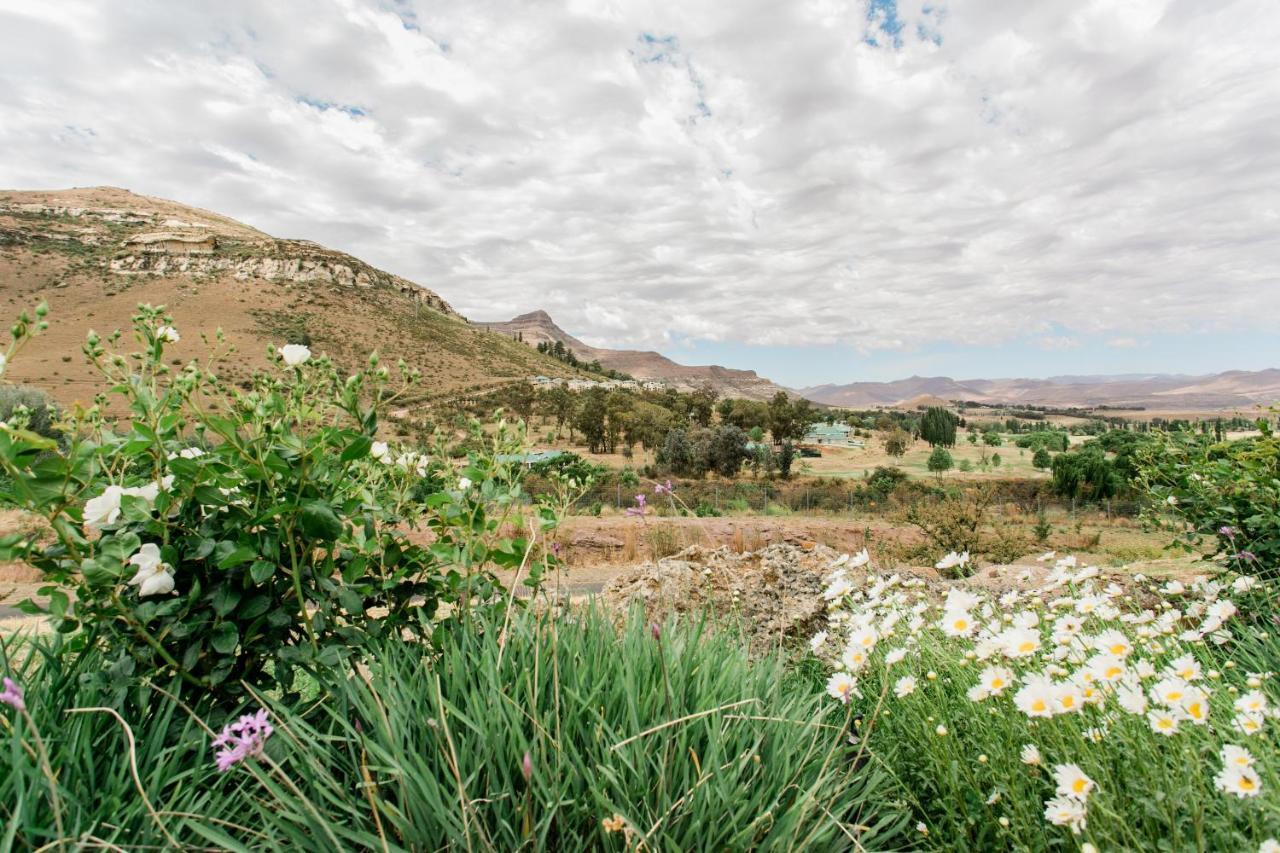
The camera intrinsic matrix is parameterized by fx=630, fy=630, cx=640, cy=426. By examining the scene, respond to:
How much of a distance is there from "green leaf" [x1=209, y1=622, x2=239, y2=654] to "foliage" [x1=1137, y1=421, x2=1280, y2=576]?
15.3 ft

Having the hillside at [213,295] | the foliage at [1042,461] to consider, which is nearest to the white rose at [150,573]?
the hillside at [213,295]

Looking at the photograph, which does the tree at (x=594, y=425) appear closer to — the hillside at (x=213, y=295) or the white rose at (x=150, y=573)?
the hillside at (x=213, y=295)

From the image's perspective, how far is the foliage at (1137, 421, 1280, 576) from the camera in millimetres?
3984

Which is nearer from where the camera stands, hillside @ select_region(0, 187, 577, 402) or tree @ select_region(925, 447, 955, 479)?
tree @ select_region(925, 447, 955, 479)

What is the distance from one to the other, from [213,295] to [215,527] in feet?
285

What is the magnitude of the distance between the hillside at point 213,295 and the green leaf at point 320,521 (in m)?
56.7

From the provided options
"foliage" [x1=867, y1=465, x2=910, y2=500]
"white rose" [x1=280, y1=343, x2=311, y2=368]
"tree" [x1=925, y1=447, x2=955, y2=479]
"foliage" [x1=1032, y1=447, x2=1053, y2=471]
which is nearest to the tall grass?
"white rose" [x1=280, y1=343, x2=311, y2=368]

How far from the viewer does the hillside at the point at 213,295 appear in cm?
6066

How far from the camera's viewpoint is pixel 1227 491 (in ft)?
14.4

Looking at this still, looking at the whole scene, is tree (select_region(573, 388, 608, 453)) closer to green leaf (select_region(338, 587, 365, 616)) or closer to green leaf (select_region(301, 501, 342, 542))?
green leaf (select_region(338, 587, 365, 616))

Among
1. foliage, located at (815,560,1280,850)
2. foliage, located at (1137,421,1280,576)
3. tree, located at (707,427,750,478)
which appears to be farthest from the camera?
tree, located at (707,427,750,478)

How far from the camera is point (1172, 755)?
1.75 metres

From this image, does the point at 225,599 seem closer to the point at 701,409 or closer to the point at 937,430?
the point at 701,409

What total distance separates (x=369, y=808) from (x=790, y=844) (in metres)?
1.16
